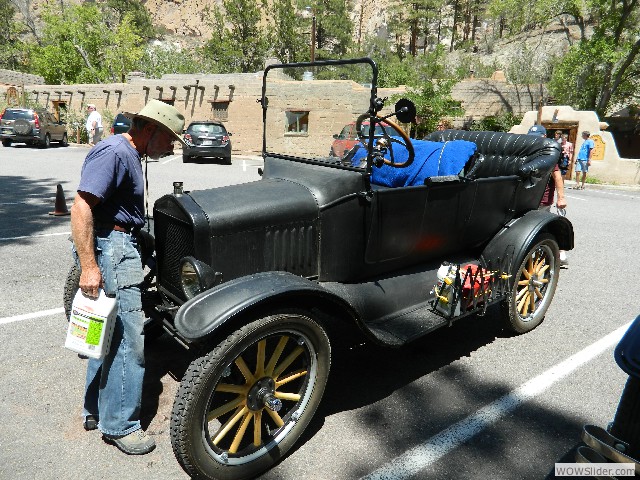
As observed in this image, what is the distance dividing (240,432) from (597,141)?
18601mm

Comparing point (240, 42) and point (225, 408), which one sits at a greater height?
point (240, 42)

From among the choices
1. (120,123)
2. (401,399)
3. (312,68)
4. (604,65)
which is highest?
(604,65)

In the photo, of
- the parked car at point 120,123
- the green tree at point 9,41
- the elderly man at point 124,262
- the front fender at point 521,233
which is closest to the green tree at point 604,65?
the front fender at point 521,233

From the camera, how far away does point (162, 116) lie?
8.29 ft

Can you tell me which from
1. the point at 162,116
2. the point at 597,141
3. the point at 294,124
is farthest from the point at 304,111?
the point at 597,141

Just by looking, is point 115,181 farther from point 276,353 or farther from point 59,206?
point 59,206

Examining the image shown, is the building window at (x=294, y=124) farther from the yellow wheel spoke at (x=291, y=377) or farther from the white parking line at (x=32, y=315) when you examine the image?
the white parking line at (x=32, y=315)

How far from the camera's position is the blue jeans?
2479 millimetres

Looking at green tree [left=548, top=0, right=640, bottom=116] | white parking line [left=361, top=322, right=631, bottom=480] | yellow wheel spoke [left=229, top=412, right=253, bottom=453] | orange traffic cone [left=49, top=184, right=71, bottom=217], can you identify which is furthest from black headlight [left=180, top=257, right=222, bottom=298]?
green tree [left=548, top=0, right=640, bottom=116]

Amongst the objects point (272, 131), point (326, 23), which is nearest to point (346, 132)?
point (272, 131)

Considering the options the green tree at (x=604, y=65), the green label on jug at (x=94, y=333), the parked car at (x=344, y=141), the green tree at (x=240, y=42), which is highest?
the green tree at (x=240, y=42)

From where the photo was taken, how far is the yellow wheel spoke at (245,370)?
2.38 meters

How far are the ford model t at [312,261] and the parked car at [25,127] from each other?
19335mm

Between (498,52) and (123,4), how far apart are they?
4684 centimetres
